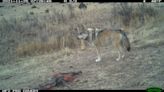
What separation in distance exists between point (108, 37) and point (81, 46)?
1.03 ft

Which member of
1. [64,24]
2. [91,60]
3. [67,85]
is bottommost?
[67,85]

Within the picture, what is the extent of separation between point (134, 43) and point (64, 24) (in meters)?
0.79

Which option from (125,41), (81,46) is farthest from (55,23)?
(125,41)

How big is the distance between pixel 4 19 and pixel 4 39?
0.71 ft

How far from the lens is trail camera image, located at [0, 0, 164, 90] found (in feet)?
13.5

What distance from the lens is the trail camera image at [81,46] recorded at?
4102 millimetres

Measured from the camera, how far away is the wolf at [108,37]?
4145mm

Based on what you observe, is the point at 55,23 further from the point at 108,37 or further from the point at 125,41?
the point at 125,41

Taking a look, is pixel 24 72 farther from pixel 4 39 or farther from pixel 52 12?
pixel 52 12

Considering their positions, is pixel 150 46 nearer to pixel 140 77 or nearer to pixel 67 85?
pixel 140 77

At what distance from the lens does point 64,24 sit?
4.12 meters

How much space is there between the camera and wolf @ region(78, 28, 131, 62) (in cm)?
414

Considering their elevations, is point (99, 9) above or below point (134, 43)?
above

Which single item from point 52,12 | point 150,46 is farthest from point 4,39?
point 150,46
